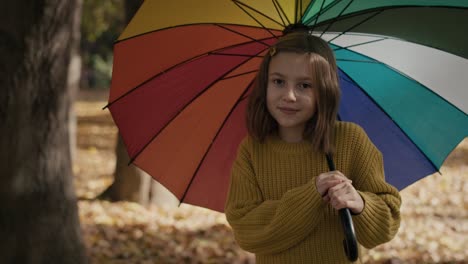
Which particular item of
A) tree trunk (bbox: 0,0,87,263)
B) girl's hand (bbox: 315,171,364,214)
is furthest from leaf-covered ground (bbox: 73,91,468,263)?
girl's hand (bbox: 315,171,364,214)

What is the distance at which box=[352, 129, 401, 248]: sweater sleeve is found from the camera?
7.88 ft

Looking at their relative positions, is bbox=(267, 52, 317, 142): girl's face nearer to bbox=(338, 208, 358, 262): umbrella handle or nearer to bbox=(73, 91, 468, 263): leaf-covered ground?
bbox=(338, 208, 358, 262): umbrella handle

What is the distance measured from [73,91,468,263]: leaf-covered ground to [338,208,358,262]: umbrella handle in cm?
359

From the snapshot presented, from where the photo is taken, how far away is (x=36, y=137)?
475 centimetres

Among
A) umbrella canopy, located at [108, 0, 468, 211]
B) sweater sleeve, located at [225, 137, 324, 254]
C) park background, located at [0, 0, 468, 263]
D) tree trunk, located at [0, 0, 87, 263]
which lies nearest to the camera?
sweater sleeve, located at [225, 137, 324, 254]

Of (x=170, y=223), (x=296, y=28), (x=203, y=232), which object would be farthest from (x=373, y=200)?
(x=170, y=223)

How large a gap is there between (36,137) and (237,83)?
81.7 inches

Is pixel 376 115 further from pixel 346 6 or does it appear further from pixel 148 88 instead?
pixel 148 88

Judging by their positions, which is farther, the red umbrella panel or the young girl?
the red umbrella panel

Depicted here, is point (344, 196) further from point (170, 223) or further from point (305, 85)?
point (170, 223)

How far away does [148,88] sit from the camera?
3111 millimetres

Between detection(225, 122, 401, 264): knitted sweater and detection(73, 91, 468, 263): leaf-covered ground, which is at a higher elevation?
detection(225, 122, 401, 264): knitted sweater

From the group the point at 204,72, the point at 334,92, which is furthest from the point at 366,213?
the point at 204,72

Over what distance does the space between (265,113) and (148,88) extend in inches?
26.6
